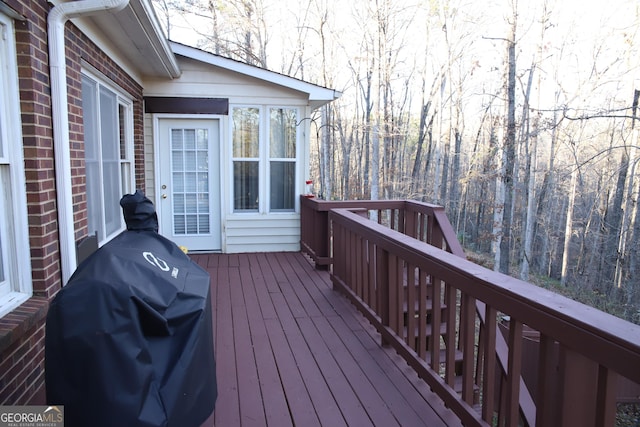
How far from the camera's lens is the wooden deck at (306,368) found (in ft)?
7.10

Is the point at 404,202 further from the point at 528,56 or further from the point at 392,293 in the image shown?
the point at 528,56

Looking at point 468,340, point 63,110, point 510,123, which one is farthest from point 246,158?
point 510,123

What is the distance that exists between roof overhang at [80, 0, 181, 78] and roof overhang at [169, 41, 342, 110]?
0.32 meters

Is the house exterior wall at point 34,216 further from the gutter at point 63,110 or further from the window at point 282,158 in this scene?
the window at point 282,158

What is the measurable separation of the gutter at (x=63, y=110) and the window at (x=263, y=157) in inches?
126

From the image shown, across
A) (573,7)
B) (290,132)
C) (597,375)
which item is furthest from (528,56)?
(597,375)

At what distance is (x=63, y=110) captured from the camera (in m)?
2.49

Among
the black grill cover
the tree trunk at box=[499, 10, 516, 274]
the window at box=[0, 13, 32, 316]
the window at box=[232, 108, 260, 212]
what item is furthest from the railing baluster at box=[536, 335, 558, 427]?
the tree trunk at box=[499, 10, 516, 274]

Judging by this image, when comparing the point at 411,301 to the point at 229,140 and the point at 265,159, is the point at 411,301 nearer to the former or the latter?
the point at 265,159

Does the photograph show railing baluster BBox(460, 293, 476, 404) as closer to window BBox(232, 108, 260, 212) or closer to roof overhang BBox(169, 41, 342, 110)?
roof overhang BBox(169, 41, 342, 110)

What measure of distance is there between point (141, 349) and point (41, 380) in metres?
1.40

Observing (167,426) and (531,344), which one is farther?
(531,344)

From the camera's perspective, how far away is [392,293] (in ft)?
8.99

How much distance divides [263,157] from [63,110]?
3.42 meters
